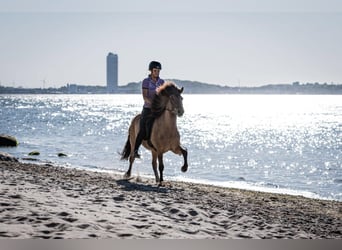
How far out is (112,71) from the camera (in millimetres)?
6957

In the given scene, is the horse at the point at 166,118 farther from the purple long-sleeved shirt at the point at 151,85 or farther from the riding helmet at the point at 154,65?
the riding helmet at the point at 154,65

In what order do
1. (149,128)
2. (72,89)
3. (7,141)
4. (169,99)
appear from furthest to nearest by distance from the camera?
1. (7,141)
2. (72,89)
3. (149,128)
4. (169,99)

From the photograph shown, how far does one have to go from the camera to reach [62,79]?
6.88 meters

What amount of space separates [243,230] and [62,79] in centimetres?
351

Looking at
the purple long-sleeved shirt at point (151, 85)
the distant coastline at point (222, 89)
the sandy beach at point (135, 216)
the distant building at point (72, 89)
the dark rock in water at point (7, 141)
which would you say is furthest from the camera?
the dark rock in water at point (7, 141)

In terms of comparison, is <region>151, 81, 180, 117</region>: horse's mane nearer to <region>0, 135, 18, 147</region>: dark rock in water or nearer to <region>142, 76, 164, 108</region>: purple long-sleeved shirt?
<region>142, 76, 164, 108</region>: purple long-sleeved shirt

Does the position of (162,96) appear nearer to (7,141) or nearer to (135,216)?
(135,216)

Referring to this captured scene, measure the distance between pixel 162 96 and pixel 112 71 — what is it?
2.86 feet

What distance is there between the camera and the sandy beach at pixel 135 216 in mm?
4516

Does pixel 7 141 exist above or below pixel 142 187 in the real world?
below

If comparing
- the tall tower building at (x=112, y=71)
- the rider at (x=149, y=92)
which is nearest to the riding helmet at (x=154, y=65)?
the rider at (x=149, y=92)

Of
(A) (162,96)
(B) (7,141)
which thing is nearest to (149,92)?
(A) (162,96)

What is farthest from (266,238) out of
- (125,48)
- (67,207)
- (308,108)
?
(308,108)

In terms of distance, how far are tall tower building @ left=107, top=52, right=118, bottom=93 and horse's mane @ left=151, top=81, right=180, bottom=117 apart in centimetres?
66
